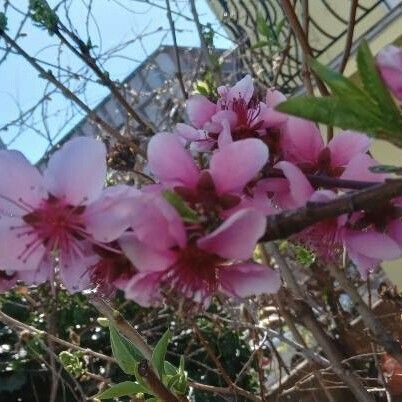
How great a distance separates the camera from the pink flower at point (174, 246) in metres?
0.62

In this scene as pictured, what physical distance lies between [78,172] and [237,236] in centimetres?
21

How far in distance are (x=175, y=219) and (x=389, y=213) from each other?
294mm

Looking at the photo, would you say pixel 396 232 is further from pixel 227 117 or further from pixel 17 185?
pixel 17 185

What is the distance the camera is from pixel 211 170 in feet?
2.39

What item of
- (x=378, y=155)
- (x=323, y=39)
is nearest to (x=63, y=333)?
(x=378, y=155)

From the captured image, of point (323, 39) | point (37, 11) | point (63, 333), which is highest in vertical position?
point (37, 11)

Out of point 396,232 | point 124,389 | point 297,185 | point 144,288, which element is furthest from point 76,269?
point 124,389

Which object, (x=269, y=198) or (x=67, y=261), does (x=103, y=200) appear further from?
(x=269, y=198)

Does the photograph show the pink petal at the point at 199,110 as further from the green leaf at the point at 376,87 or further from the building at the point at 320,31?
the building at the point at 320,31

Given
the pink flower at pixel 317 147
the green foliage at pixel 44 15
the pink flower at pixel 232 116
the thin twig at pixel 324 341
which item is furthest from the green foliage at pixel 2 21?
the pink flower at pixel 317 147

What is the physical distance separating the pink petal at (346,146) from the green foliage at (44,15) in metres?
1.64

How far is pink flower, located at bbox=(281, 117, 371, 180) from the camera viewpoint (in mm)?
910

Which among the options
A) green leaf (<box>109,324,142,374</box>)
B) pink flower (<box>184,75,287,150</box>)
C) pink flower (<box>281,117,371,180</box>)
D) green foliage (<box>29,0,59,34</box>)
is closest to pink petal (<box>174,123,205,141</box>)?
pink flower (<box>184,75,287,150</box>)

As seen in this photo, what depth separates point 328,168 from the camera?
911 millimetres
